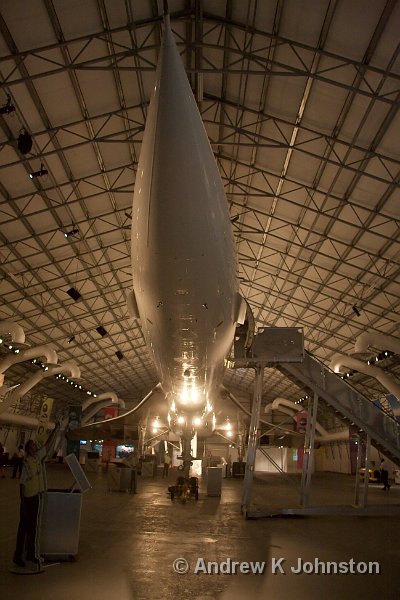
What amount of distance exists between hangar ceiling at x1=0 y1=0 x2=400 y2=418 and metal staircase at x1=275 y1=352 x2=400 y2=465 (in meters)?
9.70

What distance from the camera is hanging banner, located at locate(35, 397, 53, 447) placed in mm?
7489

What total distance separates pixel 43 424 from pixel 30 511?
1696mm

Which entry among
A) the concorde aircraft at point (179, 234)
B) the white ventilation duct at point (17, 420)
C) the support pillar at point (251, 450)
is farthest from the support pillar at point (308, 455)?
the white ventilation duct at point (17, 420)

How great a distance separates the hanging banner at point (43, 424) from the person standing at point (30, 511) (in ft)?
1.59

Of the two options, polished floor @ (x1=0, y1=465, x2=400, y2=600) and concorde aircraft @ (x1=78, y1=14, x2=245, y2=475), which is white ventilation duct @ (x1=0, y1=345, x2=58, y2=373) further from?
concorde aircraft @ (x1=78, y1=14, x2=245, y2=475)

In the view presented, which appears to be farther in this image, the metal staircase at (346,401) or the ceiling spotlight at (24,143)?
the ceiling spotlight at (24,143)

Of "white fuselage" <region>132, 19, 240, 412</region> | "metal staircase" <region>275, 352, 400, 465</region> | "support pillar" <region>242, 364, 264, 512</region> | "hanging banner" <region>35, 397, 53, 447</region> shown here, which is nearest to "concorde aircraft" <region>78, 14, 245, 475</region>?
"white fuselage" <region>132, 19, 240, 412</region>

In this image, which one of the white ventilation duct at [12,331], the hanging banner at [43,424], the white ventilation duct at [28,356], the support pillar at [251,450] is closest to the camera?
the hanging banner at [43,424]

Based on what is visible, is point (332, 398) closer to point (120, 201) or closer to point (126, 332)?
point (120, 201)

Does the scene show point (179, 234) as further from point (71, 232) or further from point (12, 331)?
point (12, 331)

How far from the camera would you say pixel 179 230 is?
6316 mm

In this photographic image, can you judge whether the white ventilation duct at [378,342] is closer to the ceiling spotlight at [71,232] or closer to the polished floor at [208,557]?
the polished floor at [208,557]

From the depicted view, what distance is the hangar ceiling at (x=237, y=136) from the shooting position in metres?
16.3

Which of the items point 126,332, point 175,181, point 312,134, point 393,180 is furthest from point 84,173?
point 126,332
